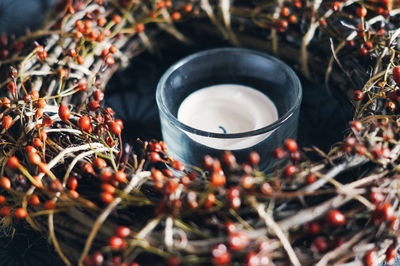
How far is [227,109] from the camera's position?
0.70 m

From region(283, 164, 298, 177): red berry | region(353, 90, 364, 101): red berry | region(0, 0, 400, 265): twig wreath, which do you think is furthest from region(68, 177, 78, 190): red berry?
region(353, 90, 364, 101): red berry

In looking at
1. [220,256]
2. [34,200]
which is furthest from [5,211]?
[220,256]

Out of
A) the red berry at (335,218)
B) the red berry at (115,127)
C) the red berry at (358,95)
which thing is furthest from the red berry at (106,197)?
the red berry at (358,95)

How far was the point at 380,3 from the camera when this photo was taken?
66 cm

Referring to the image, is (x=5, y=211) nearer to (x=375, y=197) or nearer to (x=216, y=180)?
(x=216, y=180)

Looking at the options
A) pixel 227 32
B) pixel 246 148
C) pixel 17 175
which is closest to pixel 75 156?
pixel 17 175

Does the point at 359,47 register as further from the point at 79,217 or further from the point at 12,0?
the point at 12,0

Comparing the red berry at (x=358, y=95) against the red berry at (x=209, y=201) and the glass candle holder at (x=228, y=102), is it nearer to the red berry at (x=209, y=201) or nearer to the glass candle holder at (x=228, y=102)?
the glass candle holder at (x=228, y=102)

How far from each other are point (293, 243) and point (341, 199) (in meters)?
0.07

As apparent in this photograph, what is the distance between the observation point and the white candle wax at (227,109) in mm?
669

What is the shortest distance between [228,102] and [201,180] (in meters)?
0.23

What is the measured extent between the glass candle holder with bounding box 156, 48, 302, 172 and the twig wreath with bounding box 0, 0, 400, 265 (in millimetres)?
60

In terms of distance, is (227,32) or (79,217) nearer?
(79,217)

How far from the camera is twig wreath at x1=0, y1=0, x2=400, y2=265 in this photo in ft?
1.45
